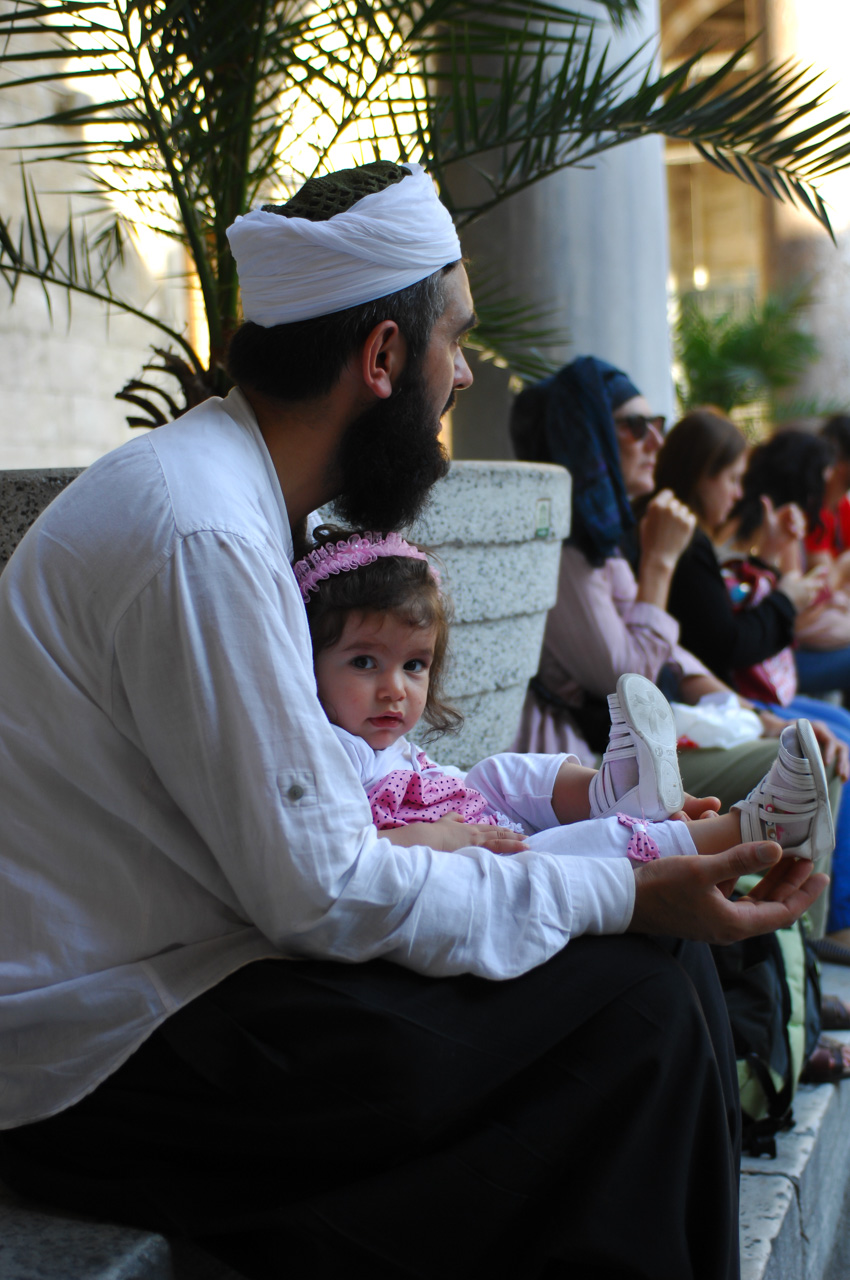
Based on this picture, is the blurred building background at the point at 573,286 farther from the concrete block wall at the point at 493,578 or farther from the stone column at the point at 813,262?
the concrete block wall at the point at 493,578

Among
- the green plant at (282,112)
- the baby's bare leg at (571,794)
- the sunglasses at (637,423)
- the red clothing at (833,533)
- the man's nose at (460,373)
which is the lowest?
the red clothing at (833,533)

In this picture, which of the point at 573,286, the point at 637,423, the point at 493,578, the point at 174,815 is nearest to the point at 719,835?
the point at 174,815

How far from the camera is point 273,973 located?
1.47m

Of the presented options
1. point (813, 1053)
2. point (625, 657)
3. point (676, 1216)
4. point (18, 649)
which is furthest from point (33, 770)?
point (625, 657)

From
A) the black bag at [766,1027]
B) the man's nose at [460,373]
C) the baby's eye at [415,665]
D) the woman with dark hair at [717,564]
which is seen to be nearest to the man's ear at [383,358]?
the man's nose at [460,373]

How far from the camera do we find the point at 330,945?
1.44 metres

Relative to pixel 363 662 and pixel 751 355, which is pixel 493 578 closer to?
pixel 363 662

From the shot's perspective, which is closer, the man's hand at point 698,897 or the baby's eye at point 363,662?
the man's hand at point 698,897

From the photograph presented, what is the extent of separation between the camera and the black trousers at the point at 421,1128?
1.42 metres

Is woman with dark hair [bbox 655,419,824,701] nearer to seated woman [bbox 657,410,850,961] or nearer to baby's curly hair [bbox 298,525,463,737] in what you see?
seated woman [bbox 657,410,850,961]

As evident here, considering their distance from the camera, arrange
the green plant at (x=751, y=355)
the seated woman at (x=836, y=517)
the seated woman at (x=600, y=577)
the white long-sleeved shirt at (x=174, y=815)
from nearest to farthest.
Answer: the white long-sleeved shirt at (x=174, y=815)
the seated woman at (x=600, y=577)
the seated woman at (x=836, y=517)
the green plant at (x=751, y=355)

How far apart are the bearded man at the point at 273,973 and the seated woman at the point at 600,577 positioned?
6.18 feet

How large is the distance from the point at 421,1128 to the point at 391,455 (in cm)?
100

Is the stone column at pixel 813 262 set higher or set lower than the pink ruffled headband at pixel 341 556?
higher
